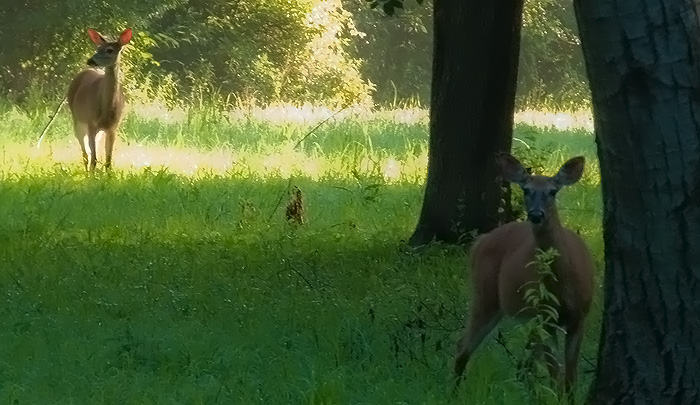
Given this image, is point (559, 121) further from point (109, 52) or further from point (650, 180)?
point (650, 180)

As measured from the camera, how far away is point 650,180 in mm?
4734

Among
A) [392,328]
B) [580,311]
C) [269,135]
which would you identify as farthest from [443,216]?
[269,135]

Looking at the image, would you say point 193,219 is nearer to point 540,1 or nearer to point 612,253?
point 612,253

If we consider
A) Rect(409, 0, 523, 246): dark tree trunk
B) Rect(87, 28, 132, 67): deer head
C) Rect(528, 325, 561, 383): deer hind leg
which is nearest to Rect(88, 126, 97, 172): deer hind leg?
Rect(87, 28, 132, 67): deer head

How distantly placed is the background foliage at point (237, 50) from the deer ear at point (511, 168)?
19.3 meters

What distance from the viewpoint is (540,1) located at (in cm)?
4103

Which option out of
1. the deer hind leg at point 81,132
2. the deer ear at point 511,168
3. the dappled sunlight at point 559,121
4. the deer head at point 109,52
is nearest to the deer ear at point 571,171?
the deer ear at point 511,168

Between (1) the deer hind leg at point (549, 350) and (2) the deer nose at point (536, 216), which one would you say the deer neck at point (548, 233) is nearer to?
(2) the deer nose at point (536, 216)

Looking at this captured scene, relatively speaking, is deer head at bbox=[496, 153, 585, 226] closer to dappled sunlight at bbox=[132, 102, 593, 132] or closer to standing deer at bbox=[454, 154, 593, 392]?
standing deer at bbox=[454, 154, 593, 392]

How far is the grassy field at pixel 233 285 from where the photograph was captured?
6.05m

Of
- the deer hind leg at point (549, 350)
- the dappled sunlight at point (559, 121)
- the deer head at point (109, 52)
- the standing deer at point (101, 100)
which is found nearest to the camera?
the deer hind leg at point (549, 350)

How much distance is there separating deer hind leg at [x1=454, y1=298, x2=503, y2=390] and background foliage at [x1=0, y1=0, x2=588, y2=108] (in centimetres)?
1957

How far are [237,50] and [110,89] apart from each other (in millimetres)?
18878

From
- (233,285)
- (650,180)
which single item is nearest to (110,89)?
(233,285)
